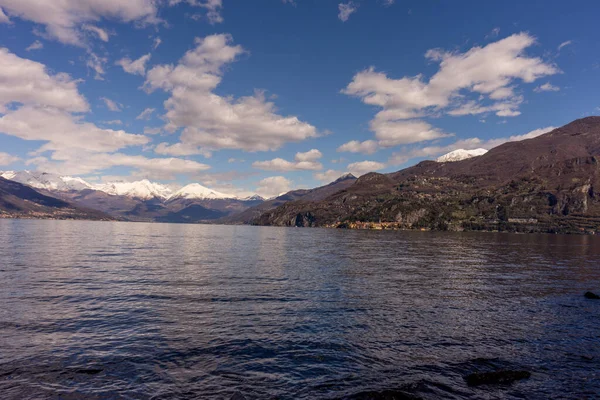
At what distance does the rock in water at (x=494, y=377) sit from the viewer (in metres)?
21.9

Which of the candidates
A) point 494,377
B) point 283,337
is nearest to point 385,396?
point 494,377

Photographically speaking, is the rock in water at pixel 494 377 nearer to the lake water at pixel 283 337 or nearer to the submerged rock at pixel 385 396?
the lake water at pixel 283 337

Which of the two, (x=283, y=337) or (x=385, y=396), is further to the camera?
(x=283, y=337)

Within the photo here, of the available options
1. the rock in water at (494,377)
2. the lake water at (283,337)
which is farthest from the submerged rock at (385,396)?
the rock in water at (494,377)

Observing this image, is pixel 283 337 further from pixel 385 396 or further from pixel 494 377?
pixel 494 377

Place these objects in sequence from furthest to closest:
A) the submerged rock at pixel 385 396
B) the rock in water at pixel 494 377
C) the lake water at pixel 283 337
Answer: the rock in water at pixel 494 377 < the lake water at pixel 283 337 < the submerged rock at pixel 385 396

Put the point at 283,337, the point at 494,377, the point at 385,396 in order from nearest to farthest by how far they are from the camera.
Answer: the point at 385,396 → the point at 494,377 → the point at 283,337

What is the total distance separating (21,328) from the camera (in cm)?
2994

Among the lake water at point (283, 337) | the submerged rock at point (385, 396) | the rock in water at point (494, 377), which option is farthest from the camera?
the rock in water at point (494, 377)

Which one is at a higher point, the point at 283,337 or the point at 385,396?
the point at 385,396

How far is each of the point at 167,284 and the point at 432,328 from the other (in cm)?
3718

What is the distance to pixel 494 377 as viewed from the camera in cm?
2234

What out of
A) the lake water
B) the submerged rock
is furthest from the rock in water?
the submerged rock

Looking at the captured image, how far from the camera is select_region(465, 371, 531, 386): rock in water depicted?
21.9 metres
